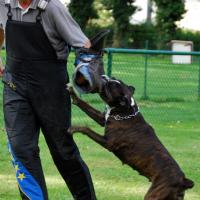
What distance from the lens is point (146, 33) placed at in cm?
4141

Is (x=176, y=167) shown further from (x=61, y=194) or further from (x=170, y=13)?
(x=170, y=13)

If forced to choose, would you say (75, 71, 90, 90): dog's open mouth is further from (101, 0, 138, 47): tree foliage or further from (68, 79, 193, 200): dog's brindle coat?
(101, 0, 138, 47): tree foliage

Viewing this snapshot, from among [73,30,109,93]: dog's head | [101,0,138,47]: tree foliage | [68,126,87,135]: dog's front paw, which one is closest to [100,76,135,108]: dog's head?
[73,30,109,93]: dog's head

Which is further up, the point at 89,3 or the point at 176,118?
the point at 89,3

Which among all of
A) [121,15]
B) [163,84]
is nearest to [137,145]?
[163,84]

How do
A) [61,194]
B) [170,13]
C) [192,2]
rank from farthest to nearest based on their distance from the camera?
[192,2]
[170,13]
[61,194]

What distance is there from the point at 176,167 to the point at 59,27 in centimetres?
145

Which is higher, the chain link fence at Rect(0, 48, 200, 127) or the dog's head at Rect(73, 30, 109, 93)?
the dog's head at Rect(73, 30, 109, 93)

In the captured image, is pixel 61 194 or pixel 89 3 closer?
pixel 61 194

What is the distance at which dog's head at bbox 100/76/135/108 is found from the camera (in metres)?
5.59

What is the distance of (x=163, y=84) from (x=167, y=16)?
77.9 ft

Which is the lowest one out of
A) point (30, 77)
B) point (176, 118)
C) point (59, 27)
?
point (176, 118)

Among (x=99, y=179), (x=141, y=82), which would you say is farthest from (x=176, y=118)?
(x=99, y=179)

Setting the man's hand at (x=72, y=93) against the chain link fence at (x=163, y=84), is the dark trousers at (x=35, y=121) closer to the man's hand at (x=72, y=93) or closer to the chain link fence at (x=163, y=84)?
the man's hand at (x=72, y=93)
